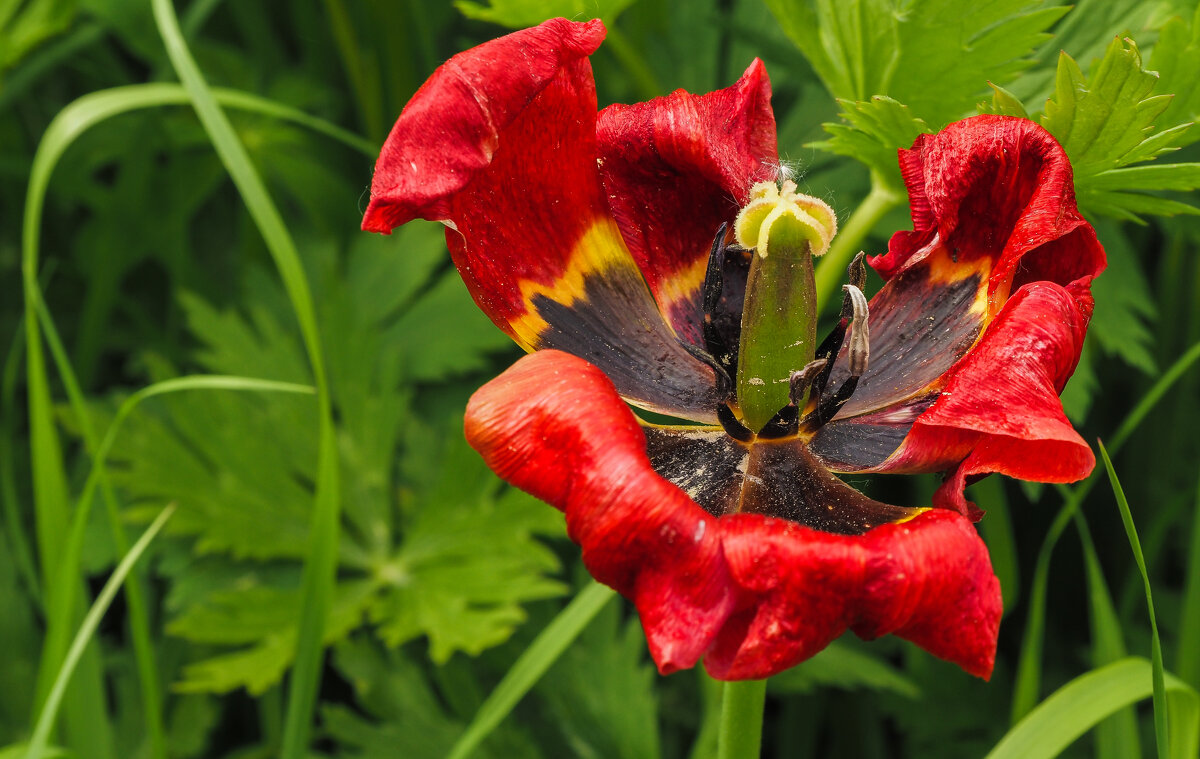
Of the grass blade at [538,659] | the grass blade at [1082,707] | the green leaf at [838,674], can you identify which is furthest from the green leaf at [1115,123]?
the green leaf at [838,674]

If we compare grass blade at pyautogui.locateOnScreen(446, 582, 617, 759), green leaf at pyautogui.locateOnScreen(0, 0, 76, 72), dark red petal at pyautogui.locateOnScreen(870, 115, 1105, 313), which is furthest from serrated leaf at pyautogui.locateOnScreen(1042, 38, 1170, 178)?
green leaf at pyautogui.locateOnScreen(0, 0, 76, 72)

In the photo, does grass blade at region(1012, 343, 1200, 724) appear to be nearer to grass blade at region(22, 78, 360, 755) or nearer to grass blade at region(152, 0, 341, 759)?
grass blade at region(152, 0, 341, 759)

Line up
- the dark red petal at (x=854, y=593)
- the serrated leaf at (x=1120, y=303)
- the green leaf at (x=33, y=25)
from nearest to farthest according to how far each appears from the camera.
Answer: the dark red petal at (x=854, y=593) → the serrated leaf at (x=1120, y=303) → the green leaf at (x=33, y=25)

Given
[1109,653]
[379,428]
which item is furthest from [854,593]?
[379,428]

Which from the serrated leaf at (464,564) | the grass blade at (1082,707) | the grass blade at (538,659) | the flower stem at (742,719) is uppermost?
the flower stem at (742,719)

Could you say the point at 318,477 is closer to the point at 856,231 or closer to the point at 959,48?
the point at 856,231

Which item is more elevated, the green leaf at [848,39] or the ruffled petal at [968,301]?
the green leaf at [848,39]

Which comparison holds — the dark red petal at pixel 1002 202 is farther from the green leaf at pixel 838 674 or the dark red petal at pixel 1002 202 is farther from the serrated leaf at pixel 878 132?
the green leaf at pixel 838 674

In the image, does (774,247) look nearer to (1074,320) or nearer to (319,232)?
(1074,320)
